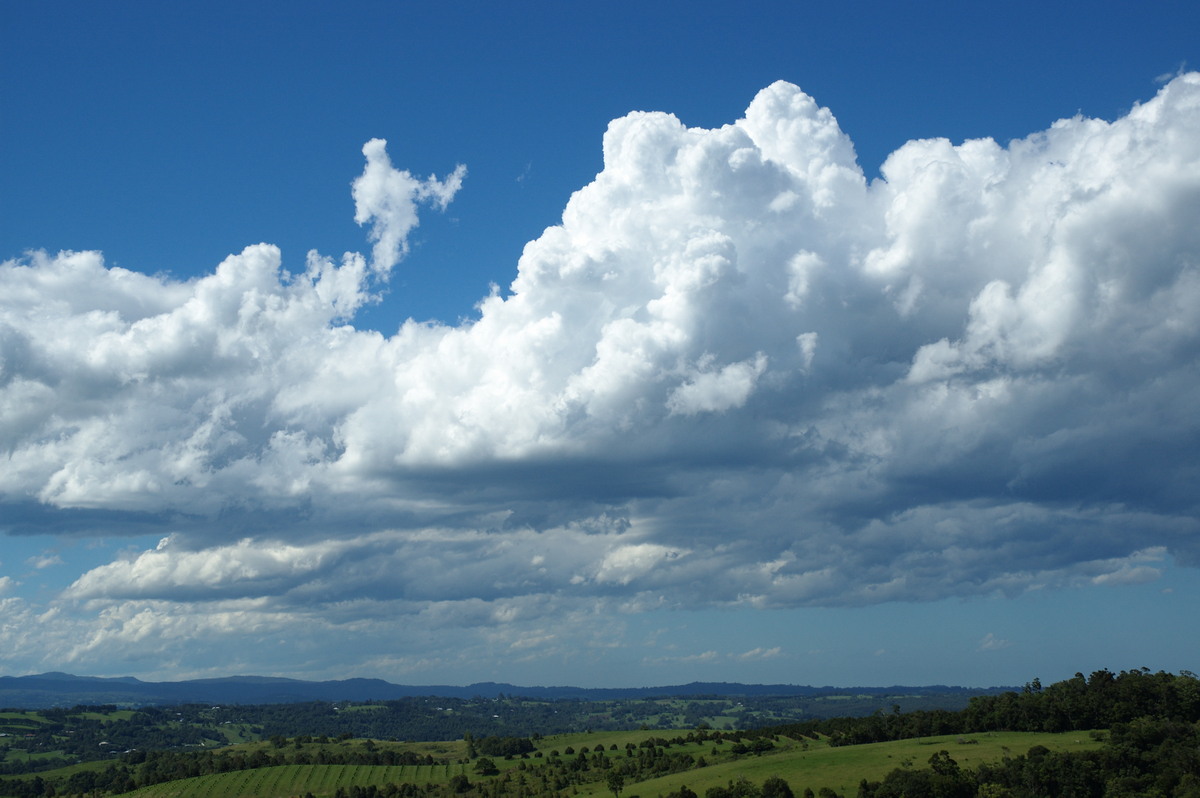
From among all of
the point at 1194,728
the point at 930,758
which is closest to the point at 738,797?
the point at 930,758

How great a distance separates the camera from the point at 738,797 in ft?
604

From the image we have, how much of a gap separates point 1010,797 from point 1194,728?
5141cm

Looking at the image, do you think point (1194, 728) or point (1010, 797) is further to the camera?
point (1194, 728)

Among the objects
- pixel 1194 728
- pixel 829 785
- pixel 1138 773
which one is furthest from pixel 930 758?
pixel 1194 728

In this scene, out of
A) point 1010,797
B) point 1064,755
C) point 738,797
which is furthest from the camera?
point 738,797

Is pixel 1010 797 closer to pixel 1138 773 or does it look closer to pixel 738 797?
pixel 1138 773

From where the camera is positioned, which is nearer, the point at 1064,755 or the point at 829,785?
the point at 1064,755

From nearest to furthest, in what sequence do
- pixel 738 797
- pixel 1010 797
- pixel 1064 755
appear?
1. pixel 1010 797
2. pixel 1064 755
3. pixel 738 797

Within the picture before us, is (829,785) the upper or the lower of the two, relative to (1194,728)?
lower

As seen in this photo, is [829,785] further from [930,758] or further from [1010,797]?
[1010,797]

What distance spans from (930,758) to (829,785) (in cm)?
2063

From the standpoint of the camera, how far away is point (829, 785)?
616ft

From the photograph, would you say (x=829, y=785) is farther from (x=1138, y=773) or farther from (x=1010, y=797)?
(x=1138, y=773)

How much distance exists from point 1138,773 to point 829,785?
181ft
